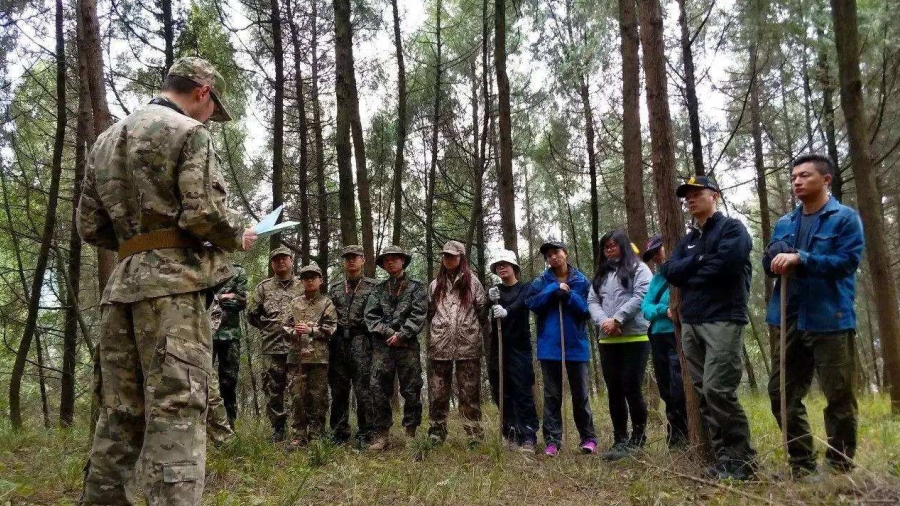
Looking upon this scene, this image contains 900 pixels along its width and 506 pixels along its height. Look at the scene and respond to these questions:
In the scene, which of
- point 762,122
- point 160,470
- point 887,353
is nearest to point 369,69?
point 762,122

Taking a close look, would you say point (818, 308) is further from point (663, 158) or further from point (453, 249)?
point (453, 249)

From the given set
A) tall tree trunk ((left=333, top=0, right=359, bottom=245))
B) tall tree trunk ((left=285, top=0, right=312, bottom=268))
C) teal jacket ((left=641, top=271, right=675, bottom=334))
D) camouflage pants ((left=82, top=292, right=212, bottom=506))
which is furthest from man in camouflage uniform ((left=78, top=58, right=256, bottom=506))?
tall tree trunk ((left=285, top=0, right=312, bottom=268))

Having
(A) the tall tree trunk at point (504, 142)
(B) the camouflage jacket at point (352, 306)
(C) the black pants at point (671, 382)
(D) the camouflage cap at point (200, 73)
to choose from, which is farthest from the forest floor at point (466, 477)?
(A) the tall tree trunk at point (504, 142)

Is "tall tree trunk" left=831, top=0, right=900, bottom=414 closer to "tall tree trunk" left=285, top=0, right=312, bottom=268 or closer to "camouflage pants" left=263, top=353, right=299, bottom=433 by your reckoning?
"camouflage pants" left=263, top=353, right=299, bottom=433

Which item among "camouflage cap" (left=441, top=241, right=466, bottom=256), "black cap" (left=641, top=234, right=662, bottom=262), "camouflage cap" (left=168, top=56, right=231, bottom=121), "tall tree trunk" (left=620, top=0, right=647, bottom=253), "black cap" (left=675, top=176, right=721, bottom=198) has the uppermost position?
"tall tree trunk" (left=620, top=0, right=647, bottom=253)

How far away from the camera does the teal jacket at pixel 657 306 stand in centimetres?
518

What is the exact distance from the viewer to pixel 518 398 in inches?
229

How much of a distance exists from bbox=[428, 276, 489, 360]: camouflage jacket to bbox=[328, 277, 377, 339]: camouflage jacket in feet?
2.61

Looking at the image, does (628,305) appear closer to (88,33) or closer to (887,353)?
(887,353)

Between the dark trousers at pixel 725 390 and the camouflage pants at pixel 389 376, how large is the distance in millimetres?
2891

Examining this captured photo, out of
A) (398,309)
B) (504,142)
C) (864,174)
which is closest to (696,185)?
(398,309)

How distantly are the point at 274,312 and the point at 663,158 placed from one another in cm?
438

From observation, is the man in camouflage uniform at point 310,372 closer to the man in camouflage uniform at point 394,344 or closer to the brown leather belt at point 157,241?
the man in camouflage uniform at point 394,344

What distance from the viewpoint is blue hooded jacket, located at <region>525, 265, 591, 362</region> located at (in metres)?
5.55
